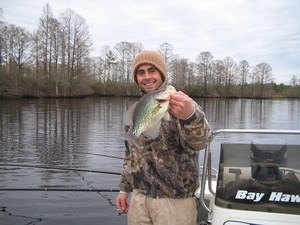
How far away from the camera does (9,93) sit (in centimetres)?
7200

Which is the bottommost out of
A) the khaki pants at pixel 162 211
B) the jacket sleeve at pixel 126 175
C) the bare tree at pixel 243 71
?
the khaki pants at pixel 162 211

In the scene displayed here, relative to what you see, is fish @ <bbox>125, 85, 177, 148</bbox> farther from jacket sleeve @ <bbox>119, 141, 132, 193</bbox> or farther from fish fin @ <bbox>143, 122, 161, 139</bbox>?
jacket sleeve @ <bbox>119, 141, 132, 193</bbox>

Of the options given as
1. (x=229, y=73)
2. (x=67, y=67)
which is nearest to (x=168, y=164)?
(x=67, y=67)

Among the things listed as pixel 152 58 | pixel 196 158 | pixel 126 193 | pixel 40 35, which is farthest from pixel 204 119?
pixel 40 35

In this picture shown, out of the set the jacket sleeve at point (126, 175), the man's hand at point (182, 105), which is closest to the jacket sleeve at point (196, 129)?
the man's hand at point (182, 105)

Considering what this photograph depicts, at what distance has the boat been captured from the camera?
307 cm

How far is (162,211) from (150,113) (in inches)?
36.8

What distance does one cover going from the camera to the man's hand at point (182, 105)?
260 cm

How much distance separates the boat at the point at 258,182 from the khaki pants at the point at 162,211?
244 millimetres

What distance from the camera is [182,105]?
261 cm

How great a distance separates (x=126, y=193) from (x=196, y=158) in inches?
36.3

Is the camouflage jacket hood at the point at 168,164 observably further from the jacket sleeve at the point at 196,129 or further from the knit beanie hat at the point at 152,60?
the knit beanie hat at the point at 152,60

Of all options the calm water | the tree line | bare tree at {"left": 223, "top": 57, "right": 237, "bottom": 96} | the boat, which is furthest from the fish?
bare tree at {"left": 223, "top": 57, "right": 237, "bottom": 96}

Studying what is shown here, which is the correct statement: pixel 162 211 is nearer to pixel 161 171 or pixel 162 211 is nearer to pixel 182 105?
pixel 161 171
